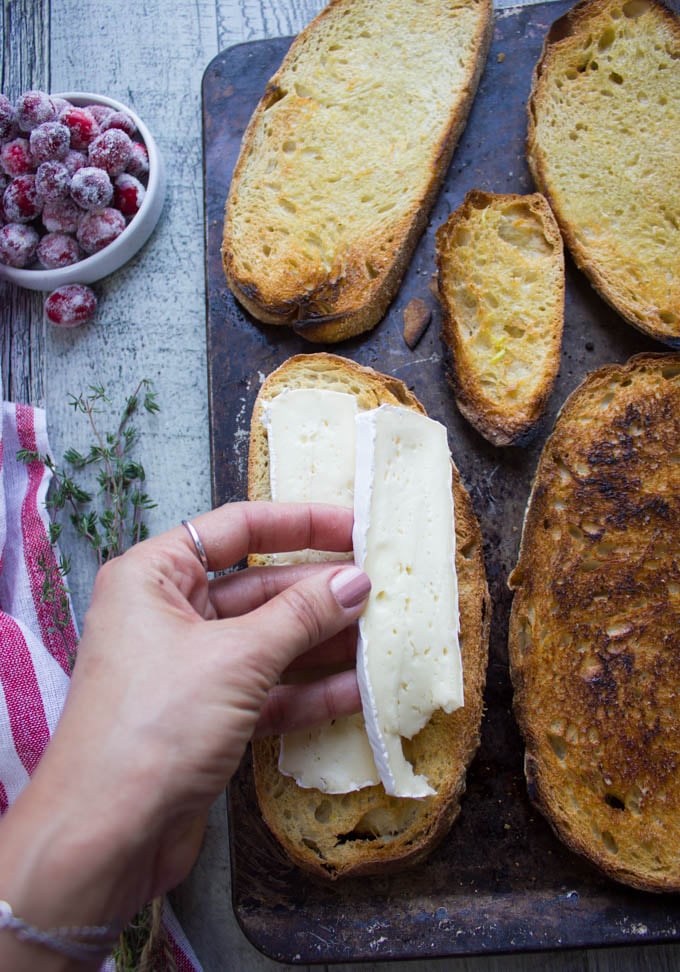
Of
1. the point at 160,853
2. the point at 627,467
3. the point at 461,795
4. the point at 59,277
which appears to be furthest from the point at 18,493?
the point at 627,467

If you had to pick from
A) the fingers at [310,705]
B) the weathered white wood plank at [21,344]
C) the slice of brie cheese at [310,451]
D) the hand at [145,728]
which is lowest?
the fingers at [310,705]

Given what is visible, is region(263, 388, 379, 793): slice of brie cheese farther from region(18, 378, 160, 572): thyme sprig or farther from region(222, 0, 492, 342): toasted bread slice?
region(18, 378, 160, 572): thyme sprig

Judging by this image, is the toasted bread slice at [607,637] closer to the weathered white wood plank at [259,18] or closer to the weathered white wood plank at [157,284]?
the weathered white wood plank at [157,284]

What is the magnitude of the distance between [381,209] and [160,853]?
225 centimetres

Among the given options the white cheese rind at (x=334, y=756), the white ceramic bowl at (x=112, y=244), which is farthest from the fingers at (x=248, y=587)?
the white ceramic bowl at (x=112, y=244)

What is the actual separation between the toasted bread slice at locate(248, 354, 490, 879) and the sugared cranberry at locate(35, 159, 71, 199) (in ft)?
5.89

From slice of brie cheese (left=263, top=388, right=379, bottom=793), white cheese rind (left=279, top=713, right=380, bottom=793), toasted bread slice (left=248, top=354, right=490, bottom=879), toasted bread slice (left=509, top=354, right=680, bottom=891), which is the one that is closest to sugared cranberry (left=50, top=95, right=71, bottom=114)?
slice of brie cheese (left=263, top=388, right=379, bottom=793)

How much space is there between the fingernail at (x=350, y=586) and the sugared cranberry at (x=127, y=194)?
1.80 metres

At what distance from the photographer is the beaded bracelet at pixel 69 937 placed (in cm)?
161

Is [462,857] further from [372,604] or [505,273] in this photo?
[505,273]

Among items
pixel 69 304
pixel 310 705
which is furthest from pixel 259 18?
pixel 310 705

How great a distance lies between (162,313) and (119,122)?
2.43ft

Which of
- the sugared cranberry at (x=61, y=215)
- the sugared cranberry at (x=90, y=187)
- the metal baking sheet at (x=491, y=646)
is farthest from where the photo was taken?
the sugared cranberry at (x=61, y=215)

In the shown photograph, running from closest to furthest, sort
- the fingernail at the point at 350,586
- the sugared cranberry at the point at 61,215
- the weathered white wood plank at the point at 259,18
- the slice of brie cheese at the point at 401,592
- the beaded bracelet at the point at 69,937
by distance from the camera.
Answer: the beaded bracelet at the point at 69,937
the fingernail at the point at 350,586
the slice of brie cheese at the point at 401,592
the sugared cranberry at the point at 61,215
the weathered white wood plank at the point at 259,18
